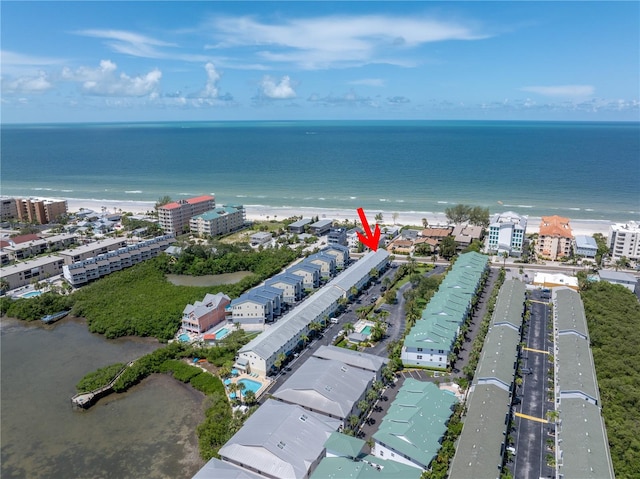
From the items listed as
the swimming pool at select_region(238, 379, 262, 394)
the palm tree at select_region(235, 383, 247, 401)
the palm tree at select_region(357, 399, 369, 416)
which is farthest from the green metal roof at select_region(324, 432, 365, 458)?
the swimming pool at select_region(238, 379, 262, 394)

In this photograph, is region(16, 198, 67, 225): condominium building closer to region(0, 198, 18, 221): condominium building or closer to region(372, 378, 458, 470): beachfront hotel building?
region(0, 198, 18, 221): condominium building

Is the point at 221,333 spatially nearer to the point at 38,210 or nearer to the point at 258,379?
the point at 258,379

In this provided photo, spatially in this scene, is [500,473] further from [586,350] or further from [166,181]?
[166,181]

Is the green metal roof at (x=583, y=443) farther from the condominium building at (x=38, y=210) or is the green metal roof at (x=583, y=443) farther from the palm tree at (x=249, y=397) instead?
the condominium building at (x=38, y=210)

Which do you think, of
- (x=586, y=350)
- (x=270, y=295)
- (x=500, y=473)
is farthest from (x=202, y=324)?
(x=586, y=350)

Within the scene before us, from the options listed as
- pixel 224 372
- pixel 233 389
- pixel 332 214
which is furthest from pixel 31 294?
pixel 332 214

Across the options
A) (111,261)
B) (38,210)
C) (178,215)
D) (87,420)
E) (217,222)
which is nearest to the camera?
(87,420)
